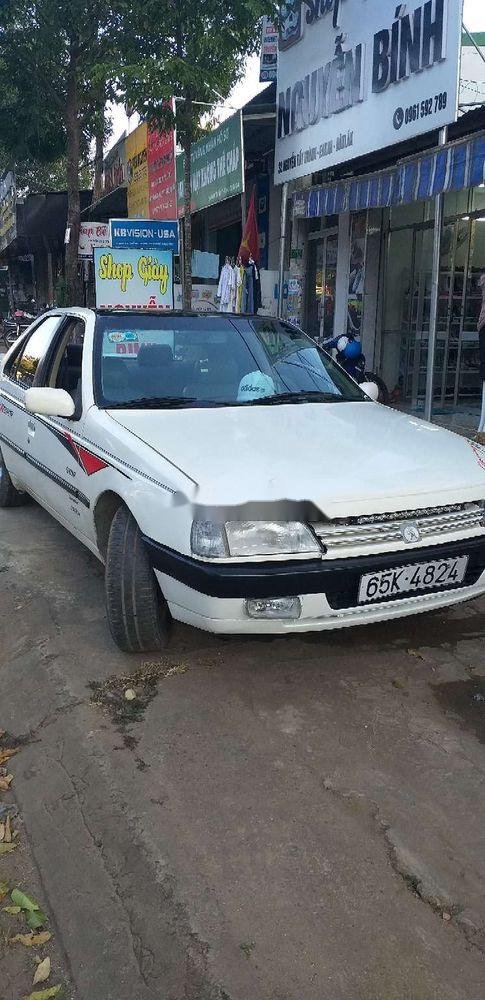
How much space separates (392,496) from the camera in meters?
2.94

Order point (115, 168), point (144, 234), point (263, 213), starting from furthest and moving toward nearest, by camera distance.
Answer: point (115, 168) → point (263, 213) → point (144, 234)

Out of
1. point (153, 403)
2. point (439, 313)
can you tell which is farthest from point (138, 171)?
point (153, 403)

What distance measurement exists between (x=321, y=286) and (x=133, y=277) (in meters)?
3.16

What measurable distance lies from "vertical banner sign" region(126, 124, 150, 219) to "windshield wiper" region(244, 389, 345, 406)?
10802 mm

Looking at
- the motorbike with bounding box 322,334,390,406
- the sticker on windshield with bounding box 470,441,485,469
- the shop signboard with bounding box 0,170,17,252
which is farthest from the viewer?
the shop signboard with bounding box 0,170,17,252

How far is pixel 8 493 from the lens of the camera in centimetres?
597

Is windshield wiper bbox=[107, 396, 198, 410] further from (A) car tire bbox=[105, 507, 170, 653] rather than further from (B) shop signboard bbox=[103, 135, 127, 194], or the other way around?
(B) shop signboard bbox=[103, 135, 127, 194]

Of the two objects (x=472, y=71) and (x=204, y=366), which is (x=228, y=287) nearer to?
(x=472, y=71)

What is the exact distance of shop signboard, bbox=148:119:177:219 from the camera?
12070 millimetres

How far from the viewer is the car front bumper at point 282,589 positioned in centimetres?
280

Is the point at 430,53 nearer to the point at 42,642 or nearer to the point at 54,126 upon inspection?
the point at 42,642

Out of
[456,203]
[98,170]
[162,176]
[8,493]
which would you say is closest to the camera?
[8,493]

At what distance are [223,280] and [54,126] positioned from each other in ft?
23.0

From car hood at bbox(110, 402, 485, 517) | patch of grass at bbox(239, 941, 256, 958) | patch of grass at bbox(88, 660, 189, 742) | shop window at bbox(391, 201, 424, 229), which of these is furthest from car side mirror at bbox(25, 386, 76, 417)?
shop window at bbox(391, 201, 424, 229)
